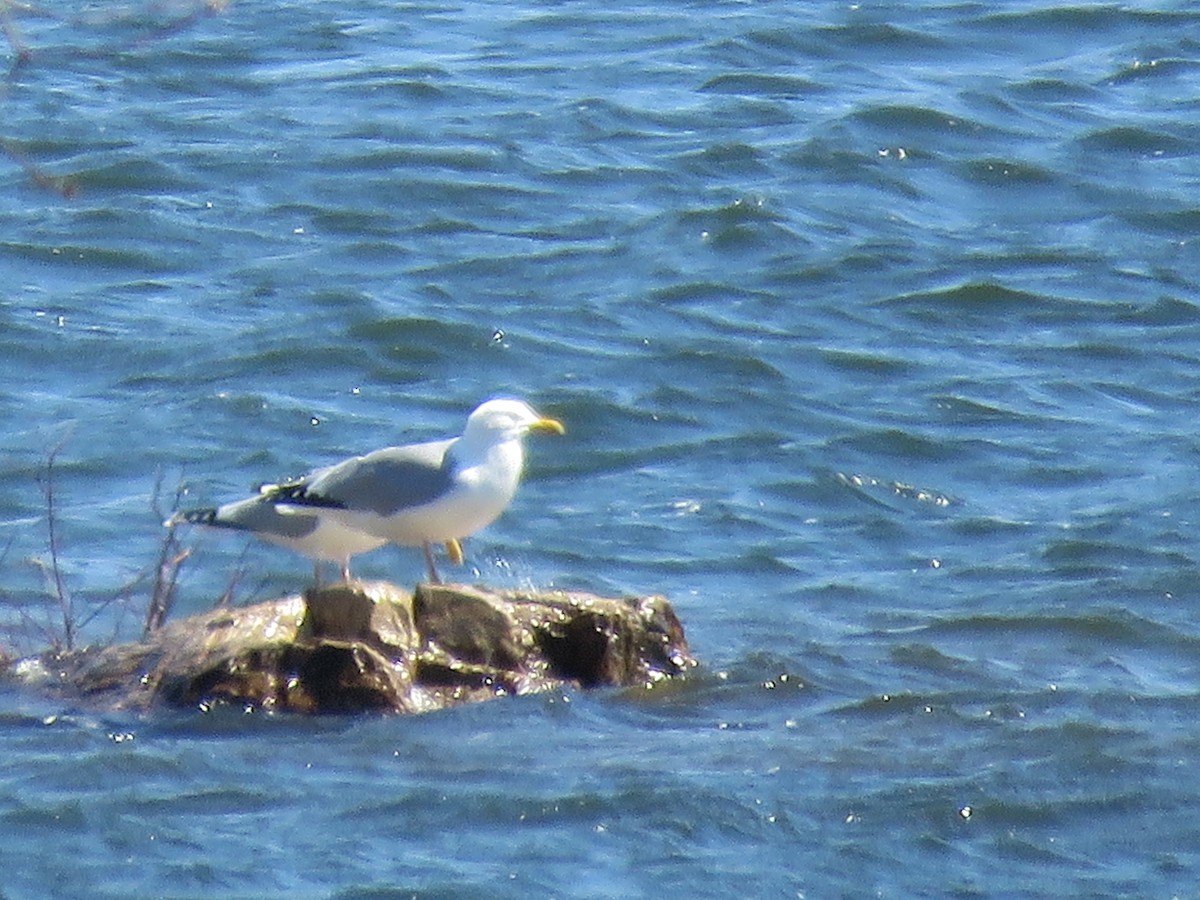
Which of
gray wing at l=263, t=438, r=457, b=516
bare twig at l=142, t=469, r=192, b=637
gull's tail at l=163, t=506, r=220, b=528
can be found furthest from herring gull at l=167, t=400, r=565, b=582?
bare twig at l=142, t=469, r=192, b=637

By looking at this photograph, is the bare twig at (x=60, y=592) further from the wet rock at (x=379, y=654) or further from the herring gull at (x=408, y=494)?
the herring gull at (x=408, y=494)

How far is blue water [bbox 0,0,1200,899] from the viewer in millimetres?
6645

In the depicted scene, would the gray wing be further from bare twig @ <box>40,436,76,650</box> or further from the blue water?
bare twig @ <box>40,436,76,650</box>

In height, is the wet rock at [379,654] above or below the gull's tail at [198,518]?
below

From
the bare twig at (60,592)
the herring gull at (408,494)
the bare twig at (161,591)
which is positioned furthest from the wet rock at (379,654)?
the bare twig at (161,591)

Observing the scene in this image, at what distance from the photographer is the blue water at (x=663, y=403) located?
6.64 meters

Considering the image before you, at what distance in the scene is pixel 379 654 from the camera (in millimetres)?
7492

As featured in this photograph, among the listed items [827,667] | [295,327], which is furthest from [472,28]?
[827,667]

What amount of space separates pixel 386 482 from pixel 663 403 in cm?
433

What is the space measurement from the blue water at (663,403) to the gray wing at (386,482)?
0.74m

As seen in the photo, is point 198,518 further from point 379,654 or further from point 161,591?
point 379,654

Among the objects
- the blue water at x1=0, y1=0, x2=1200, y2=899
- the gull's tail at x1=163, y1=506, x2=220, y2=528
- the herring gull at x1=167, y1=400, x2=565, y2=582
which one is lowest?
the blue water at x1=0, y1=0, x2=1200, y2=899

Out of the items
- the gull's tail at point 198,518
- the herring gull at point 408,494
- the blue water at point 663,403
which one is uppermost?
the herring gull at point 408,494

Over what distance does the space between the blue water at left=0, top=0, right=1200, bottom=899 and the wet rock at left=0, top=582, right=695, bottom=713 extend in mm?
141
